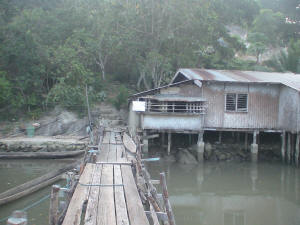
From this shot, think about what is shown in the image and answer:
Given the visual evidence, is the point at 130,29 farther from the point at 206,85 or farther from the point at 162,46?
the point at 206,85

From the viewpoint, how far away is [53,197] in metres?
4.70

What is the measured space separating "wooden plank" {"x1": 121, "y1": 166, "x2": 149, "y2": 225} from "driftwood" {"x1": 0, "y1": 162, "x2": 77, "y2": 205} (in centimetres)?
360

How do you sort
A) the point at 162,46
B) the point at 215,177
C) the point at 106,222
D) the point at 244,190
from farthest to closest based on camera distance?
the point at 162,46 → the point at 215,177 → the point at 244,190 → the point at 106,222

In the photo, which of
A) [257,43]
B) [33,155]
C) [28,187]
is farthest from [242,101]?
[257,43]

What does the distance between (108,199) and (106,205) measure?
11.1 inches

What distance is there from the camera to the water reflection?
9.45 m

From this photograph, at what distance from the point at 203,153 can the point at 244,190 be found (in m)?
4.77

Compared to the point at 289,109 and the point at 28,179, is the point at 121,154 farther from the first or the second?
the point at 289,109

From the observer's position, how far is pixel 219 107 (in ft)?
55.0

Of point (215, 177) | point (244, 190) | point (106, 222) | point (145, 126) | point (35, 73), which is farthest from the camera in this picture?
point (35, 73)

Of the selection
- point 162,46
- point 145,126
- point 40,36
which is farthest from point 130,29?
point 145,126

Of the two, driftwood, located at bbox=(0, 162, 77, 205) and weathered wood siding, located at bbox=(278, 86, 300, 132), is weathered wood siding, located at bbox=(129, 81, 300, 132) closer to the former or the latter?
weathered wood siding, located at bbox=(278, 86, 300, 132)

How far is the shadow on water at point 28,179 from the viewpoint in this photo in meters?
8.46

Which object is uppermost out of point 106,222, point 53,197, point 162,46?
point 162,46
